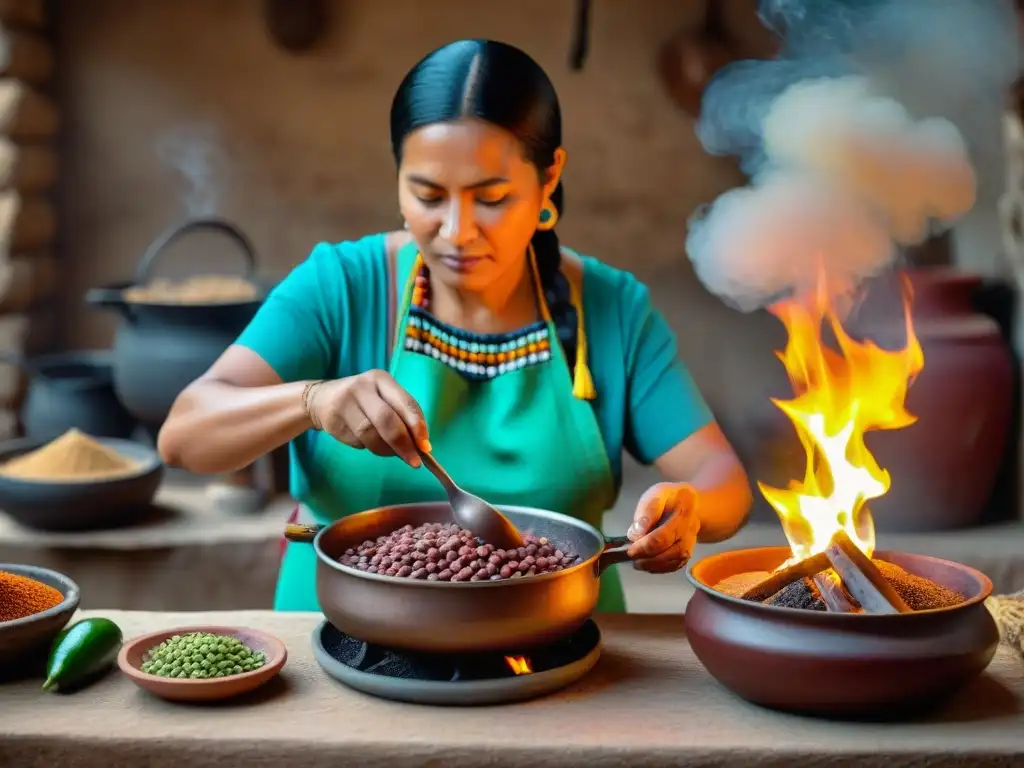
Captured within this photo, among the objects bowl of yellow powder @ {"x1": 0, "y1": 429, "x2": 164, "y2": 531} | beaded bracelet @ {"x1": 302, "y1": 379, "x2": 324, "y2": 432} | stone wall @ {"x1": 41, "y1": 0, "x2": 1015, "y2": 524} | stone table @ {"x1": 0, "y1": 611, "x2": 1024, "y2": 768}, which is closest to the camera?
stone table @ {"x1": 0, "y1": 611, "x2": 1024, "y2": 768}

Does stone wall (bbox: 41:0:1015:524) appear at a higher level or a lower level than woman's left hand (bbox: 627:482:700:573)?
higher

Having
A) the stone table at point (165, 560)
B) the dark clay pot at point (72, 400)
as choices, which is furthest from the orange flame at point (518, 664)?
the dark clay pot at point (72, 400)

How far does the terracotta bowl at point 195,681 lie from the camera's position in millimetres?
1564

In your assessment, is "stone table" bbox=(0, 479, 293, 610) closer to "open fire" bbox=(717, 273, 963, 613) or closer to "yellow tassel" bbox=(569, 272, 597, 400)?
"yellow tassel" bbox=(569, 272, 597, 400)

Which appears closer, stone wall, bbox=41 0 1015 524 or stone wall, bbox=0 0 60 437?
stone wall, bbox=0 0 60 437

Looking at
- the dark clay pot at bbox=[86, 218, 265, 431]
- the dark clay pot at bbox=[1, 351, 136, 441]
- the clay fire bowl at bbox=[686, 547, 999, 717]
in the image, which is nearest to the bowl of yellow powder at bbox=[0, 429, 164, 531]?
the dark clay pot at bbox=[86, 218, 265, 431]

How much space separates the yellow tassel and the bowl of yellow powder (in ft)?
5.76

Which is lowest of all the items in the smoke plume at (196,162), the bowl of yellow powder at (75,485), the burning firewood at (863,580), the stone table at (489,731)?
the bowl of yellow powder at (75,485)

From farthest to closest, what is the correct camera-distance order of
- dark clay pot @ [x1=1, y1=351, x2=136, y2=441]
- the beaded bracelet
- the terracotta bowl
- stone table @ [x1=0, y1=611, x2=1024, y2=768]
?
1. dark clay pot @ [x1=1, y1=351, x2=136, y2=441]
2. the beaded bracelet
3. the terracotta bowl
4. stone table @ [x1=0, y1=611, x2=1024, y2=768]

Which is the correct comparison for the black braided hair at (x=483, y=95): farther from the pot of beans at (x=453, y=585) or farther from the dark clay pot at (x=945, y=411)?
the dark clay pot at (x=945, y=411)

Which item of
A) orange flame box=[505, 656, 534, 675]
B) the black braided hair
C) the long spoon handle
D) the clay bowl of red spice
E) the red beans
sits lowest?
orange flame box=[505, 656, 534, 675]

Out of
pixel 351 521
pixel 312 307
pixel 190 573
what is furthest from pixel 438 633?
pixel 190 573

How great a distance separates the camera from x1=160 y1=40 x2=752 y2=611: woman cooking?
1.97m

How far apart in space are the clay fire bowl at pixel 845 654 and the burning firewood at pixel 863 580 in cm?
4
